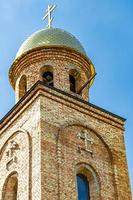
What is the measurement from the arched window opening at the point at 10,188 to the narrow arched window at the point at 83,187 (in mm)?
1895

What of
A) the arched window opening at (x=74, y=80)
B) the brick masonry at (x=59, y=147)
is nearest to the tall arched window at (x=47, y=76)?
the brick masonry at (x=59, y=147)

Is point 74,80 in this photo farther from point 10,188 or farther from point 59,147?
point 10,188

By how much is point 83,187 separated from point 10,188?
2.18 meters

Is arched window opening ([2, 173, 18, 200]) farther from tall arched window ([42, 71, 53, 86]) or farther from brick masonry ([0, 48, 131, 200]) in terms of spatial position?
tall arched window ([42, 71, 53, 86])

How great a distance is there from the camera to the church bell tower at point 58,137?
1609cm

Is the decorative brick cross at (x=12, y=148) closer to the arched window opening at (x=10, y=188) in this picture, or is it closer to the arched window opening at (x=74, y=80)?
the arched window opening at (x=10, y=188)

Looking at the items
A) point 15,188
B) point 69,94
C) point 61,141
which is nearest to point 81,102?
point 69,94

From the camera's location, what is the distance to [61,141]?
55.2ft

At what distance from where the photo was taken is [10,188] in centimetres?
1742

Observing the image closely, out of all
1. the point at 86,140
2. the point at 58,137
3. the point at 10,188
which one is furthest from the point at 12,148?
the point at 86,140

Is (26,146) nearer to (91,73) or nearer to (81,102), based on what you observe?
(81,102)

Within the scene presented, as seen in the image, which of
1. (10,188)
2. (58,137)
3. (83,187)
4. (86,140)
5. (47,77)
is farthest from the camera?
(47,77)

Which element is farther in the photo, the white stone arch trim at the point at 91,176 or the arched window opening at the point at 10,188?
the arched window opening at the point at 10,188

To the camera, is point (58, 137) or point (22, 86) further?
point (22, 86)
